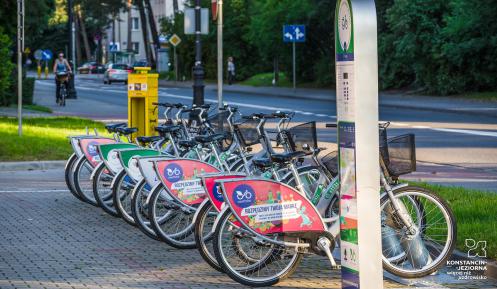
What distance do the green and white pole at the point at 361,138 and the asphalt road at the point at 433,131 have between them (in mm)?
7803

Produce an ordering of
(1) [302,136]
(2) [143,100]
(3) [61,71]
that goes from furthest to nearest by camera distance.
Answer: (3) [61,71], (2) [143,100], (1) [302,136]

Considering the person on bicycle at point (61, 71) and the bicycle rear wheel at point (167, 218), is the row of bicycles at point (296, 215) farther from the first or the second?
the person on bicycle at point (61, 71)

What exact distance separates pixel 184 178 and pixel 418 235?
2440 millimetres

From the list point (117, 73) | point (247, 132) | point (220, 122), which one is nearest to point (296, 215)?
point (247, 132)

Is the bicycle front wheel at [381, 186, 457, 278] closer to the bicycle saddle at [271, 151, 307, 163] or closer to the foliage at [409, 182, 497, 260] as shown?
the foliage at [409, 182, 497, 260]

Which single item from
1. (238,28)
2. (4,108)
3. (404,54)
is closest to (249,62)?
(238,28)

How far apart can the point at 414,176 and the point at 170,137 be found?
5301 mm

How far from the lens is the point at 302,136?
9953 millimetres

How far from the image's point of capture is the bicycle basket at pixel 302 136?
992 cm

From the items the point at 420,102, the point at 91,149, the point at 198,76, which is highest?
the point at 198,76

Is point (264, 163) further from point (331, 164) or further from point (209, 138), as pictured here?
point (209, 138)

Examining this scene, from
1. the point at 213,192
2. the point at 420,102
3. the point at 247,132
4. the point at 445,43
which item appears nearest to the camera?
the point at 213,192

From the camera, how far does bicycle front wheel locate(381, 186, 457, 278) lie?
8.87 m

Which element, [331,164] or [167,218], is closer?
[331,164]
